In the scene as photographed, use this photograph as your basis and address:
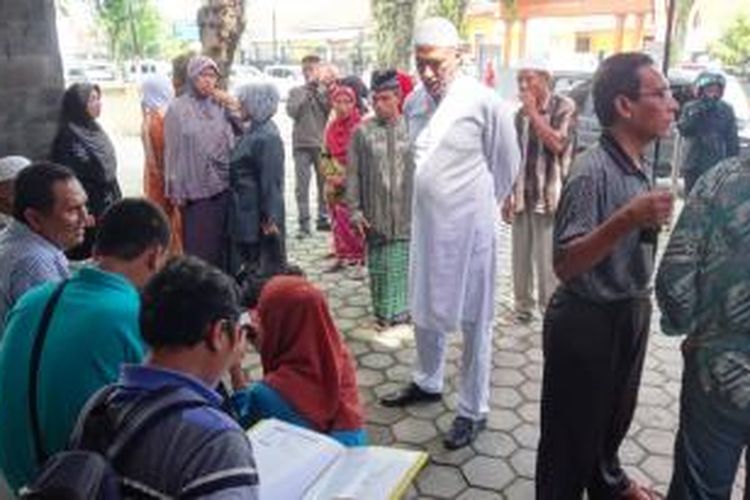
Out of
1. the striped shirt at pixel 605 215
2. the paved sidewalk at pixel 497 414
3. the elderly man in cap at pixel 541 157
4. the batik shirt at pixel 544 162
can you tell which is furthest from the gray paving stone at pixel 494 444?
the batik shirt at pixel 544 162

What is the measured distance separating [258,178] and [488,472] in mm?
2479

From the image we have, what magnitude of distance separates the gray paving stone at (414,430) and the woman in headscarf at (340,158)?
2645 mm

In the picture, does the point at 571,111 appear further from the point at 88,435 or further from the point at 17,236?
the point at 88,435

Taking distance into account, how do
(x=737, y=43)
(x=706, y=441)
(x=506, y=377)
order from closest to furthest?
(x=706, y=441) → (x=506, y=377) → (x=737, y=43)

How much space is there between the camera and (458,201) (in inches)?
140

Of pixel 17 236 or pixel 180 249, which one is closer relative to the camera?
pixel 17 236

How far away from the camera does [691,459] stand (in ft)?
7.27

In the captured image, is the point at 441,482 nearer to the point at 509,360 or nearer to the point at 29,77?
the point at 509,360

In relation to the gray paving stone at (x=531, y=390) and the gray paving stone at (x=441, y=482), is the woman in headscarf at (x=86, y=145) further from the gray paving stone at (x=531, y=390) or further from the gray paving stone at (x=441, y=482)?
the gray paving stone at (x=531, y=390)

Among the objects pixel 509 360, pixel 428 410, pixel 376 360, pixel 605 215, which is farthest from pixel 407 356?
pixel 605 215

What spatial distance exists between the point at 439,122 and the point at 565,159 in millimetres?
1850

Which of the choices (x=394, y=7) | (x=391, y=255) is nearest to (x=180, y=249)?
(x=391, y=255)

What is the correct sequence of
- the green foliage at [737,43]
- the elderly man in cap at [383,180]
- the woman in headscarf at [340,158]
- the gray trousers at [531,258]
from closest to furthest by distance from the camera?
the elderly man in cap at [383,180]
the gray trousers at [531,258]
the woman in headscarf at [340,158]
the green foliage at [737,43]

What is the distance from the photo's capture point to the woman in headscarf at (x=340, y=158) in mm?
6516
